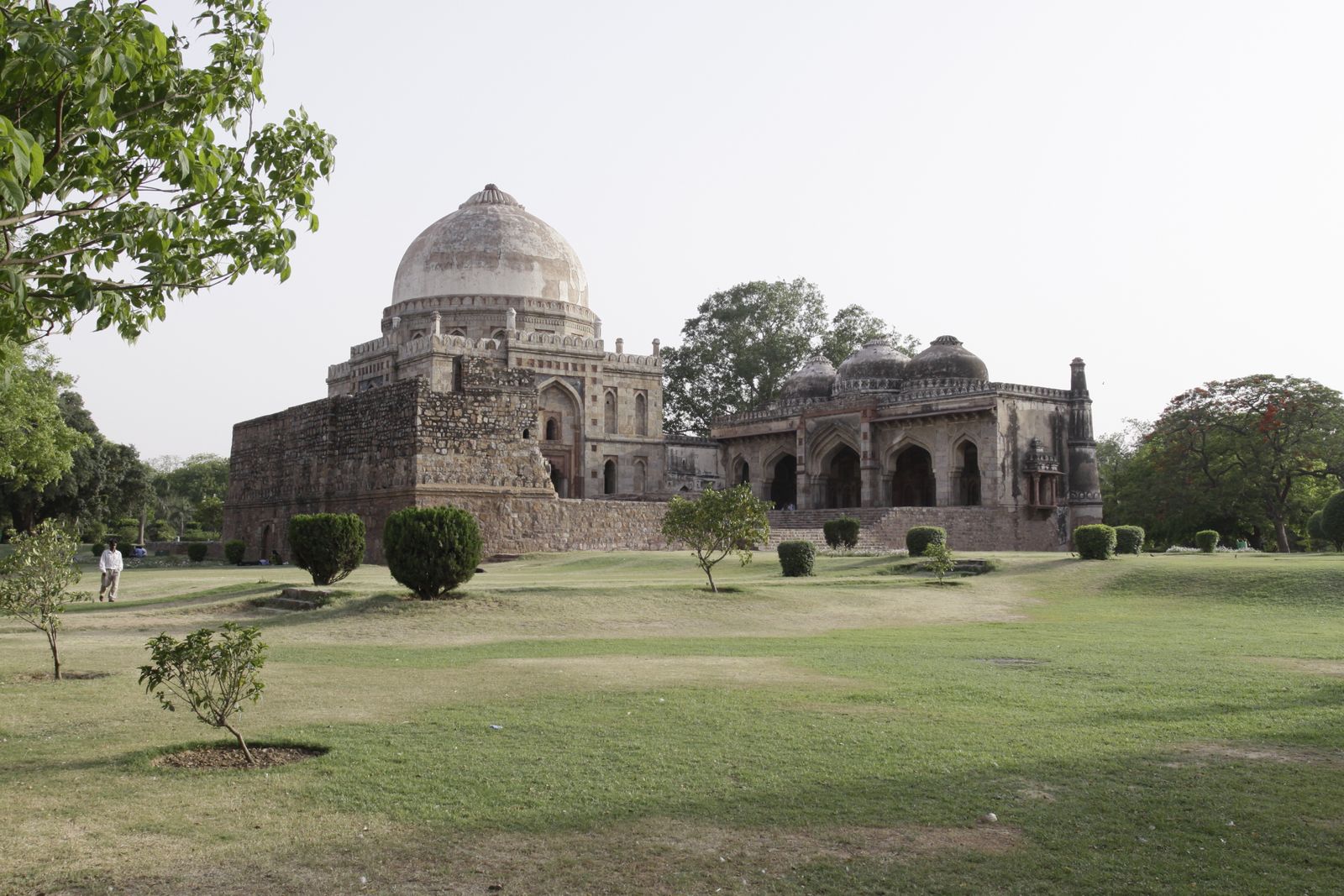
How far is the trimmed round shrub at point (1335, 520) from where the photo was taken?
22984 mm

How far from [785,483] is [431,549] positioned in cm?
3260

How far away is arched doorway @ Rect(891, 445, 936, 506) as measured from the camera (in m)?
43.4

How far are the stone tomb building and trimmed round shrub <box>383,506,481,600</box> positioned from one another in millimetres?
8797

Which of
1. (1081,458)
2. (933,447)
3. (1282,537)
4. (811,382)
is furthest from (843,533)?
(811,382)

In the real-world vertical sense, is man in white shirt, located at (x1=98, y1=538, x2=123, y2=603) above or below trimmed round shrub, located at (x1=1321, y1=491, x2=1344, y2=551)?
below

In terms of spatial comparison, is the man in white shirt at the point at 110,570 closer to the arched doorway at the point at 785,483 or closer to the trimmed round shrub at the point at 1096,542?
the trimmed round shrub at the point at 1096,542

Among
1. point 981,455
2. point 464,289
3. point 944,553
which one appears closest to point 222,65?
point 944,553

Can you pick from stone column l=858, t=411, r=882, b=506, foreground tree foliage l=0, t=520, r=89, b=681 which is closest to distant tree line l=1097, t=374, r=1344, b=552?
stone column l=858, t=411, r=882, b=506

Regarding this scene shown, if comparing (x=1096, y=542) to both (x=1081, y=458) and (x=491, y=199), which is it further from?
(x=491, y=199)

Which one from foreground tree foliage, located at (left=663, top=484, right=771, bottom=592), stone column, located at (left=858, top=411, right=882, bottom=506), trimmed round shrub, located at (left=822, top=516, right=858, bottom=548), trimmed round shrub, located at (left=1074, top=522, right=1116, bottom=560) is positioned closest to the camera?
foreground tree foliage, located at (left=663, top=484, right=771, bottom=592)

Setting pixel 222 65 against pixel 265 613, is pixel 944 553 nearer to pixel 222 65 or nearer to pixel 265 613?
pixel 265 613

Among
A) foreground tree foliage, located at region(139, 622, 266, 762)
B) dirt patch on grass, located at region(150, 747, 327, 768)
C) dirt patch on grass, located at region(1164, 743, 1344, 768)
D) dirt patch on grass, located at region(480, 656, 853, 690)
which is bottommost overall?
dirt patch on grass, located at region(1164, 743, 1344, 768)

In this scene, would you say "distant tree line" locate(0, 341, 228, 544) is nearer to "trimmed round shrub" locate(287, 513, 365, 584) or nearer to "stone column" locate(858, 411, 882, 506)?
"trimmed round shrub" locate(287, 513, 365, 584)

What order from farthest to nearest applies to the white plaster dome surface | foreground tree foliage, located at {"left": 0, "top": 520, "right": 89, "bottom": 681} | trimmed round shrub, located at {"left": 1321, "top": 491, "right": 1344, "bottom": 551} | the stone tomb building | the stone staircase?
1. the white plaster dome surface
2. the stone staircase
3. the stone tomb building
4. trimmed round shrub, located at {"left": 1321, "top": 491, "right": 1344, "bottom": 551}
5. foreground tree foliage, located at {"left": 0, "top": 520, "right": 89, "bottom": 681}
